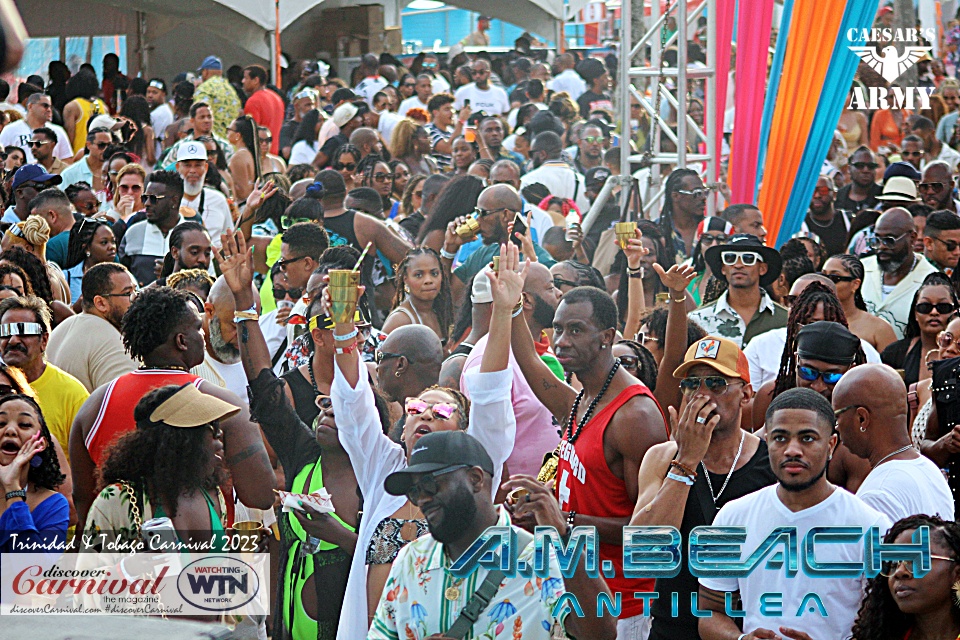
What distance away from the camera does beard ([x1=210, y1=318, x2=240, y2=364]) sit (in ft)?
17.0

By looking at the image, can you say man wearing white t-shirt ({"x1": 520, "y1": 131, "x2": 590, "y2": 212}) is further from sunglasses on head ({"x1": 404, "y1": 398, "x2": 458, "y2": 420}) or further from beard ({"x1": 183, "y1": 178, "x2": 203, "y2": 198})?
sunglasses on head ({"x1": 404, "y1": 398, "x2": 458, "y2": 420})

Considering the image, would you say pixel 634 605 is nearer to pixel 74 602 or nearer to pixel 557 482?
pixel 557 482

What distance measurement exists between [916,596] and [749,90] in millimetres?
5439

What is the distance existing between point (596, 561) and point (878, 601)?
0.78 meters

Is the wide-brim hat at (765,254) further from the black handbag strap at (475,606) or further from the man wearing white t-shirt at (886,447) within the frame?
the black handbag strap at (475,606)

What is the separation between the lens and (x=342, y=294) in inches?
149

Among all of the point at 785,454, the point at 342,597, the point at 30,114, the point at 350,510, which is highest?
the point at 30,114

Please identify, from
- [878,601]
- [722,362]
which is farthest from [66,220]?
[878,601]

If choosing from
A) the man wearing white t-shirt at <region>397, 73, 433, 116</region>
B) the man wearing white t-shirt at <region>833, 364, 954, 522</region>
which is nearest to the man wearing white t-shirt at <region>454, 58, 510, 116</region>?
the man wearing white t-shirt at <region>397, 73, 433, 116</region>

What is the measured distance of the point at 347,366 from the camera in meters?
3.71

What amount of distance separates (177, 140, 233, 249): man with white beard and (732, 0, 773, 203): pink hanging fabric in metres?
3.53

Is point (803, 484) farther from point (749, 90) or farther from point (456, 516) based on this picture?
point (749, 90)

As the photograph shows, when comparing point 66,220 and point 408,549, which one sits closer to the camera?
point 408,549

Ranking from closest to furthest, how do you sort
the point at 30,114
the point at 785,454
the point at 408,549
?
the point at 408,549 < the point at 785,454 < the point at 30,114
